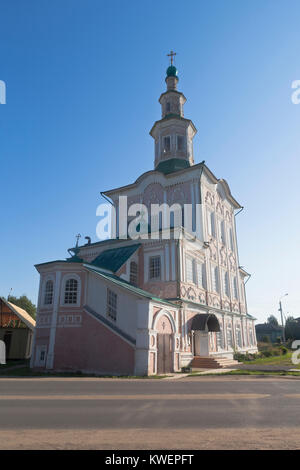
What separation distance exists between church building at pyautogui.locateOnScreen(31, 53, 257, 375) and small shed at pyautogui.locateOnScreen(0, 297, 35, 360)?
287 inches

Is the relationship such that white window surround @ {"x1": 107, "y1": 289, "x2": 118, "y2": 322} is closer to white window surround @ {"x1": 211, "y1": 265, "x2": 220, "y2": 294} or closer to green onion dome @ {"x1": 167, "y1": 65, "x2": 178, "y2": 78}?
white window surround @ {"x1": 211, "y1": 265, "x2": 220, "y2": 294}

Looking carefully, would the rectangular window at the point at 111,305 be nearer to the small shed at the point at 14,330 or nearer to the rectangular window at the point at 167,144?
the small shed at the point at 14,330

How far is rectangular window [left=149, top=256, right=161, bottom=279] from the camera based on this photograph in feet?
77.8

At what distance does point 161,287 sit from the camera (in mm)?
22922

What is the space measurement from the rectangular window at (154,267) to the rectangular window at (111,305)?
578 centimetres

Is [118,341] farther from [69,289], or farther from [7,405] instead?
[7,405]

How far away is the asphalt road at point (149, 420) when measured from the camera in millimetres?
4797

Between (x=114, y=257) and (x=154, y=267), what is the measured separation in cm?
300

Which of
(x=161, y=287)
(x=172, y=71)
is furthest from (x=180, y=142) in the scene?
(x=161, y=287)

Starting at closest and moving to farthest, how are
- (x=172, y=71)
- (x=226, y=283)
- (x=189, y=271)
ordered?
1. (x=189, y=271)
2. (x=226, y=283)
3. (x=172, y=71)

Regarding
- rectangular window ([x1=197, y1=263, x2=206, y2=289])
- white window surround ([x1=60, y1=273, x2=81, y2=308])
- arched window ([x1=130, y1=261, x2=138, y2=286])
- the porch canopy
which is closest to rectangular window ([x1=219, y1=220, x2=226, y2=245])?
rectangular window ([x1=197, y1=263, x2=206, y2=289])

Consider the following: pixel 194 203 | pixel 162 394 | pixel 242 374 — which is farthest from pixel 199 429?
pixel 194 203

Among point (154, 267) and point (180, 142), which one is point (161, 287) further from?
point (180, 142)
